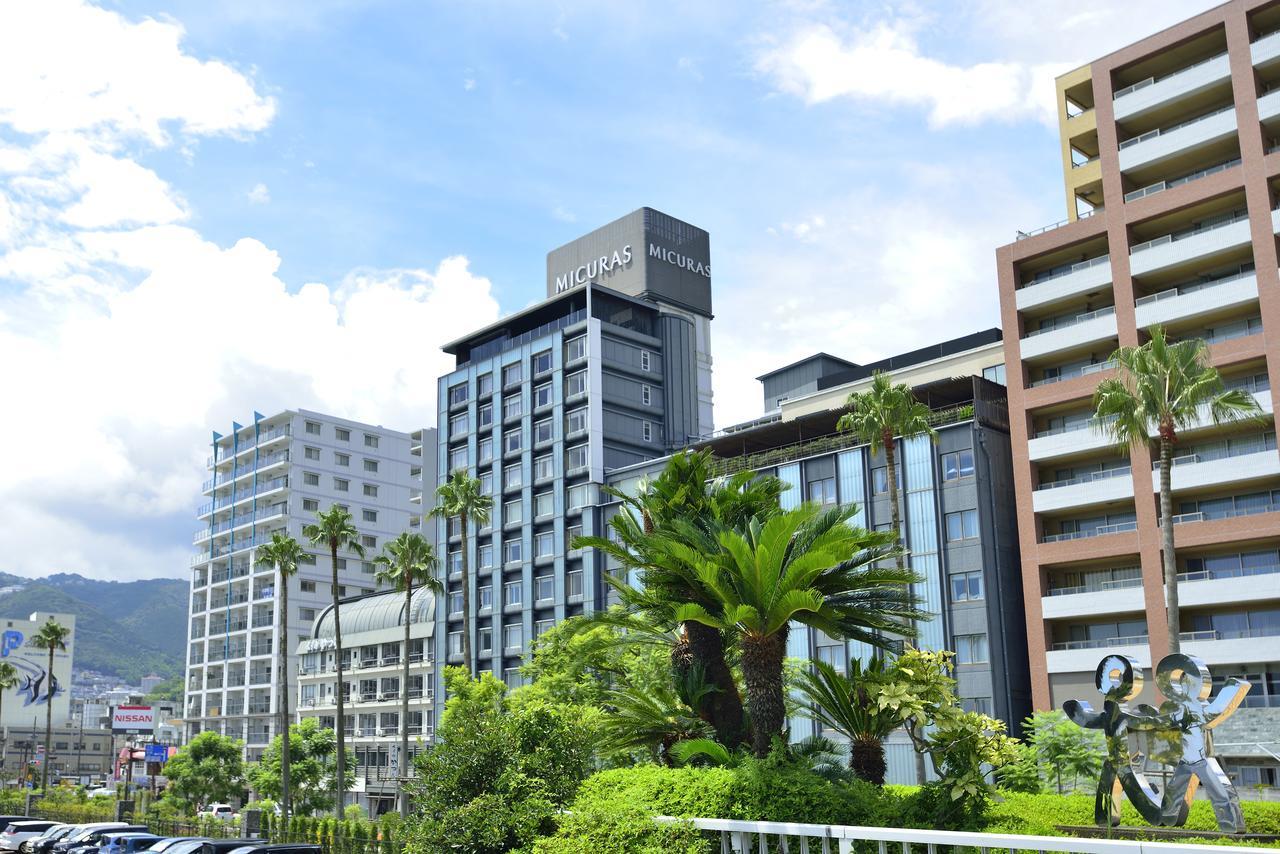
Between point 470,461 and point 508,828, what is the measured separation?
79122mm

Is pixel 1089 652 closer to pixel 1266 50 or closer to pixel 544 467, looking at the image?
pixel 1266 50

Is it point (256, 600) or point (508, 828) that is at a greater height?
point (256, 600)

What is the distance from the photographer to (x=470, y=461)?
330ft

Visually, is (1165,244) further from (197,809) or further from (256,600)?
(256,600)

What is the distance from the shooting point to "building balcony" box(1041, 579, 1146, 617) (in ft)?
193

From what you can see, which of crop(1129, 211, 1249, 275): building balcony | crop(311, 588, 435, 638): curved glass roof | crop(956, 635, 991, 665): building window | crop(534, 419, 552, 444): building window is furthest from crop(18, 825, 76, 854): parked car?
crop(1129, 211, 1249, 275): building balcony

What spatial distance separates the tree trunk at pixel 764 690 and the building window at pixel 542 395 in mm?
71864

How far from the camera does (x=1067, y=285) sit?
2579 inches

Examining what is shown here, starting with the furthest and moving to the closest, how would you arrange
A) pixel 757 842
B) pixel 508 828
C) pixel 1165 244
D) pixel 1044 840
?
pixel 1165 244 → pixel 508 828 → pixel 757 842 → pixel 1044 840

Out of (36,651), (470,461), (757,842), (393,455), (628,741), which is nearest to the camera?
(757,842)

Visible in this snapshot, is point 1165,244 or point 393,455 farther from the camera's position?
point 393,455

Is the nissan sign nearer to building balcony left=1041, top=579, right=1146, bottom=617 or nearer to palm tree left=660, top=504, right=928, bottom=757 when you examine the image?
building balcony left=1041, top=579, right=1146, bottom=617

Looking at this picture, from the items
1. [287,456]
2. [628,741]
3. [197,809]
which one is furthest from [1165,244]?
[287,456]

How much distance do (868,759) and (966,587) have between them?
41.2 meters
